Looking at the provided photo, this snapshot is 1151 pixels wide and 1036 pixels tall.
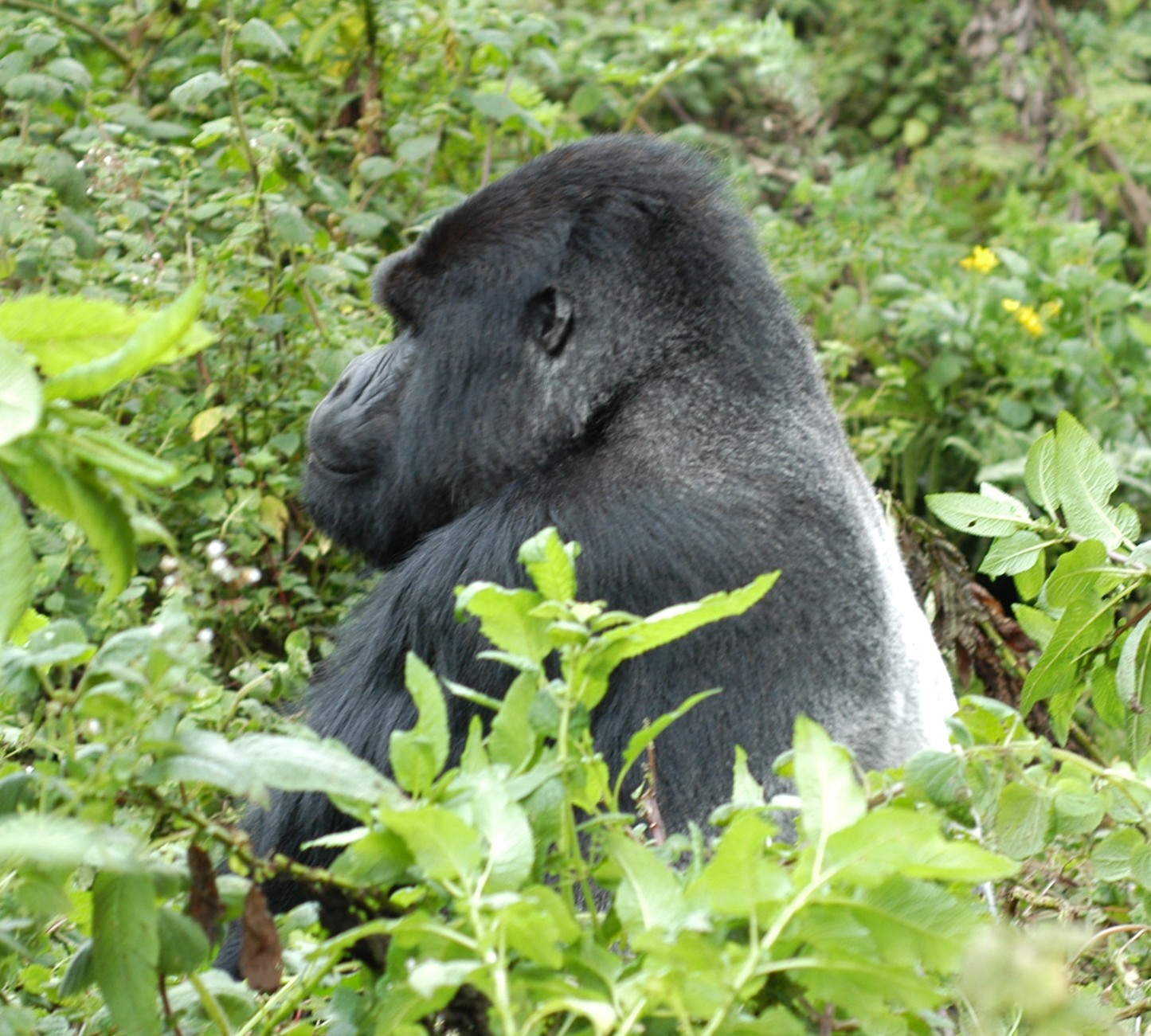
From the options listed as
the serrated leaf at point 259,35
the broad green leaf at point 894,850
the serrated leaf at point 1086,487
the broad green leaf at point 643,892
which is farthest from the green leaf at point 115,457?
the serrated leaf at point 259,35

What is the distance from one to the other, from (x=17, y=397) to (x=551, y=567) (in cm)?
42

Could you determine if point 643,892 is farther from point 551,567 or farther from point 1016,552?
point 1016,552

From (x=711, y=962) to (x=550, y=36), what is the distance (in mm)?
3400

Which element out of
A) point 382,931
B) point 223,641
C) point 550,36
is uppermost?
point 550,36

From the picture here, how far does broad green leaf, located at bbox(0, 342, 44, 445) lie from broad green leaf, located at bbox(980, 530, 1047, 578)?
1278 mm

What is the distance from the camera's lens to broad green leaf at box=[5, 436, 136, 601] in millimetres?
1057

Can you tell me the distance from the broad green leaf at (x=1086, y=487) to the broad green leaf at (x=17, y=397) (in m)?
1.32

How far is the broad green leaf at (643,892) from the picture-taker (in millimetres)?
1084

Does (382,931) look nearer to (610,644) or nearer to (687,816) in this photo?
(610,644)

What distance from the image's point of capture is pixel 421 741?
114 cm

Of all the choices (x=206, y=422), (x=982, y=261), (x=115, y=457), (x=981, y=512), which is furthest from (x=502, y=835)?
(x=982, y=261)

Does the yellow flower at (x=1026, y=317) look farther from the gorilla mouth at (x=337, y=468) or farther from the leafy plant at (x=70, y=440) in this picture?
the leafy plant at (x=70, y=440)

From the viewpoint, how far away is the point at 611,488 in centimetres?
227

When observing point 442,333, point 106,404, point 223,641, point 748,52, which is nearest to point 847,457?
point 442,333
